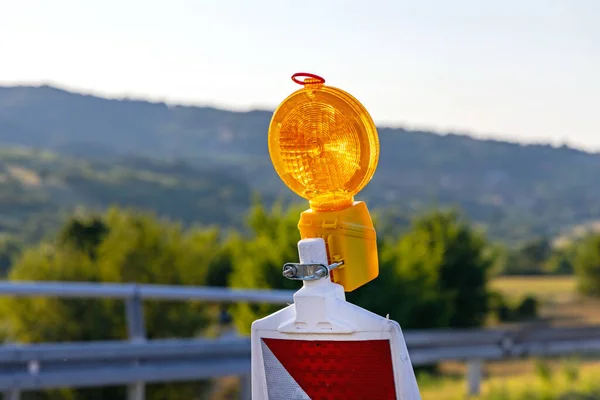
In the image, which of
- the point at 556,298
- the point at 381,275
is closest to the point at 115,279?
the point at 381,275

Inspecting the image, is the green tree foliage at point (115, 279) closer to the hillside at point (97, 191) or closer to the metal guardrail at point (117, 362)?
the metal guardrail at point (117, 362)

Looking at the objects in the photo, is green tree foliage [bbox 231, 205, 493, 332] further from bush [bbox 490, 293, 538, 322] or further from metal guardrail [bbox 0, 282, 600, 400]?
bush [bbox 490, 293, 538, 322]

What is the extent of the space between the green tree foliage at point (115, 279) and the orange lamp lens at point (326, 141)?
8.60 meters

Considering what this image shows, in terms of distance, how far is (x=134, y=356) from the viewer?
552 cm

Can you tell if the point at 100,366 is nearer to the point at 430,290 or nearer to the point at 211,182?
the point at 430,290

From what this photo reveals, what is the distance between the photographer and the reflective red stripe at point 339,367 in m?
2.04

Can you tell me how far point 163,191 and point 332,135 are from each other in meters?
98.9

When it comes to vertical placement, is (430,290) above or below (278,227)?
below

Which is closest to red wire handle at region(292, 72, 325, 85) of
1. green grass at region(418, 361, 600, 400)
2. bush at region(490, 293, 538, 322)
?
green grass at region(418, 361, 600, 400)

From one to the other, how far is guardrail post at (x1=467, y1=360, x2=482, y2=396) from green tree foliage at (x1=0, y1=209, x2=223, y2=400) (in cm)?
434

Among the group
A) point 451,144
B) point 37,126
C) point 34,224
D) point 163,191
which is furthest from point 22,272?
point 37,126

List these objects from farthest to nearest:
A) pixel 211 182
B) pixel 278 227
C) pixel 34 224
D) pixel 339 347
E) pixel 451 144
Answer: pixel 451 144
pixel 211 182
pixel 34 224
pixel 278 227
pixel 339 347

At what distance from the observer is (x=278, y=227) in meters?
19.0

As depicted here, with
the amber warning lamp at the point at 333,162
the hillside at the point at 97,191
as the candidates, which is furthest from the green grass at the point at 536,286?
the amber warning lamp at the point at 333,162
